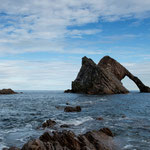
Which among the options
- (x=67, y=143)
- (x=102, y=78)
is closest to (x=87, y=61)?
(x=102, y=78)

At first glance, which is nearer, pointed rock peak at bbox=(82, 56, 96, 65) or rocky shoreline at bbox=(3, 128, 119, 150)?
rocky shoreline at bbox=(3, 128, 119, 150)

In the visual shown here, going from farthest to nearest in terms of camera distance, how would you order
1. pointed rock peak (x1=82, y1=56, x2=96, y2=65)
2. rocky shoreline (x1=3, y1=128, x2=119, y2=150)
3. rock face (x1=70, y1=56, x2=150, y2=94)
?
pointed rock peak (x1=82, y1=56, x2=96, y2=65), rock face (x1=70, y1=56, x2=150, y2=94), rocky shoreline (x1=3, y1=128, x2=119, y2=150)

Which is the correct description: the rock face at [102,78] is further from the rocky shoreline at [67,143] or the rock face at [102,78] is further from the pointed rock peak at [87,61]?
the rocky shoreline at [67,143]

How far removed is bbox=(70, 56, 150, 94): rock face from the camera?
4048 inches

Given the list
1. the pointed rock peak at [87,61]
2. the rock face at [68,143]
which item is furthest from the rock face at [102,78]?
the rock face at [68,143]

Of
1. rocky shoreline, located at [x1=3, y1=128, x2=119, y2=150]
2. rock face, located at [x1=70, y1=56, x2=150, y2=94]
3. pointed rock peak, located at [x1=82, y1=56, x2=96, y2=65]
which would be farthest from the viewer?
pointed rock peak, located at [x1=82, y1=56, x2=96, y2=65]

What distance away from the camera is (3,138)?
1816cm

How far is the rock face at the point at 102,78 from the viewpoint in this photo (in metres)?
103

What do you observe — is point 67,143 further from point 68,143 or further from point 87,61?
point 87,61

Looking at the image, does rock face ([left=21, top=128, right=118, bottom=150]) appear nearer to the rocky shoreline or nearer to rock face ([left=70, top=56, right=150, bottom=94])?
the rocky shoreline

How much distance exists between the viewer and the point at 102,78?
103250mm

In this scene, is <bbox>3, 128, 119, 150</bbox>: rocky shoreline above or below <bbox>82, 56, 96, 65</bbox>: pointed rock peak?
below

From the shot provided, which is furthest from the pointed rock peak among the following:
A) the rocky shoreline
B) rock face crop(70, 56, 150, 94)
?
the rocky shoreline

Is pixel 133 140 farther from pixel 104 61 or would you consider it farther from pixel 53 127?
pixel 104 61
